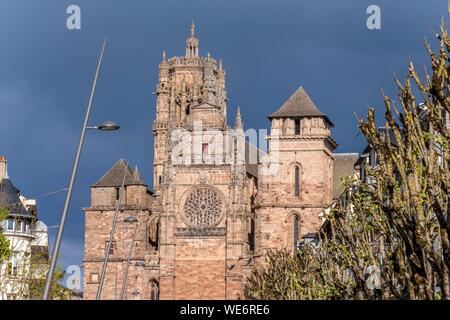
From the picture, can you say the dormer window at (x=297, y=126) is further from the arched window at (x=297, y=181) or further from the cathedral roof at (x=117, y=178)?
the cathedral roof at (x=117, y=178)

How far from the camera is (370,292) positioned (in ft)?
104

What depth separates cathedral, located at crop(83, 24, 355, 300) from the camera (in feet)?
336

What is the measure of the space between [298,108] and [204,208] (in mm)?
12291

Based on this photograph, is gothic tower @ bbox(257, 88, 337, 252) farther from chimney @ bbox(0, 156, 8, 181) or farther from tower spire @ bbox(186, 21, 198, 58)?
tower spire @ bbox(186, 21, 198, 58)

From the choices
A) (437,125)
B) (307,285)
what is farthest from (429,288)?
(307,285)

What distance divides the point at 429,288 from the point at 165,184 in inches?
3323

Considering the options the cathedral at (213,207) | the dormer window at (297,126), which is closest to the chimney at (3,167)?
the cathedral at (213,207)

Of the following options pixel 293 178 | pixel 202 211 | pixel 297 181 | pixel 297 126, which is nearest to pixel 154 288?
pixel 202 211

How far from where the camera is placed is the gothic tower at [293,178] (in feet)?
333

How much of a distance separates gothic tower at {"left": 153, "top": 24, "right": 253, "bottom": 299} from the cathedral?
9 centimetres

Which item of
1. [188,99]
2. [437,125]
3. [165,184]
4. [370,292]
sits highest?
[188,99]
